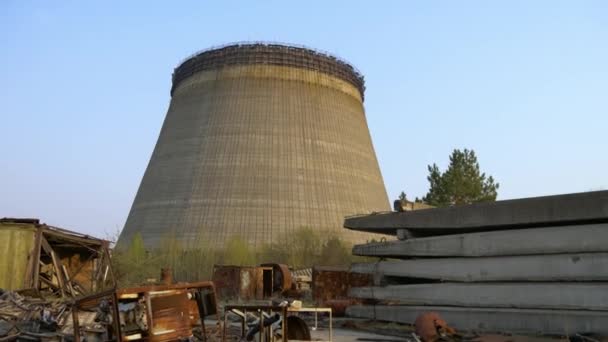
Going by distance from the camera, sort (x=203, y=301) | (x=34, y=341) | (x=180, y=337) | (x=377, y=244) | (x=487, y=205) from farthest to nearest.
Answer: (x=377, y=244)
(x=487, y=205)
(x=34, y=341)
(x=203, y=301)
(x=180, y=337)

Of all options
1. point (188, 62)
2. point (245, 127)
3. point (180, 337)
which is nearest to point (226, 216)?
point (245, 127)

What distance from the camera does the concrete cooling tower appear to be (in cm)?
3512

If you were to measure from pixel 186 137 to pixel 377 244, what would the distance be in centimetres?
2708

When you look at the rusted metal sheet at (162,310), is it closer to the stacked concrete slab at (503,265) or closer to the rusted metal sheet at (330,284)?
the stacked concrete slab at (503,265)

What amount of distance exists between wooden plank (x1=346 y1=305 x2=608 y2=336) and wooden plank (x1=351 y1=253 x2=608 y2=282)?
0.52 metres

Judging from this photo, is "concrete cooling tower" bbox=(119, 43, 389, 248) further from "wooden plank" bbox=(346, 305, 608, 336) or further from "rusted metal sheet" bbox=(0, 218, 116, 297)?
"wooden plank" bbox=(346, 305, 608, 336)

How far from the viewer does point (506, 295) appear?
967 centimetres

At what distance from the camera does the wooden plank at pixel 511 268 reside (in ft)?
29.1

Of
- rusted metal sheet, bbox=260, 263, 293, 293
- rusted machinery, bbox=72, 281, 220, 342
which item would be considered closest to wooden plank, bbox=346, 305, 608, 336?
rusted machinery, bbox=72, 281, 220, 342

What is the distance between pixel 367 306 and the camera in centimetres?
1234

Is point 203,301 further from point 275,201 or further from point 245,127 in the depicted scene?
point 245,127

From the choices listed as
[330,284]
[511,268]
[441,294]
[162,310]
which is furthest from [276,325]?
[330,284]

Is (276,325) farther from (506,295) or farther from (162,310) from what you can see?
(506,295)

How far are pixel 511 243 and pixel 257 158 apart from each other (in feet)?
89.5
